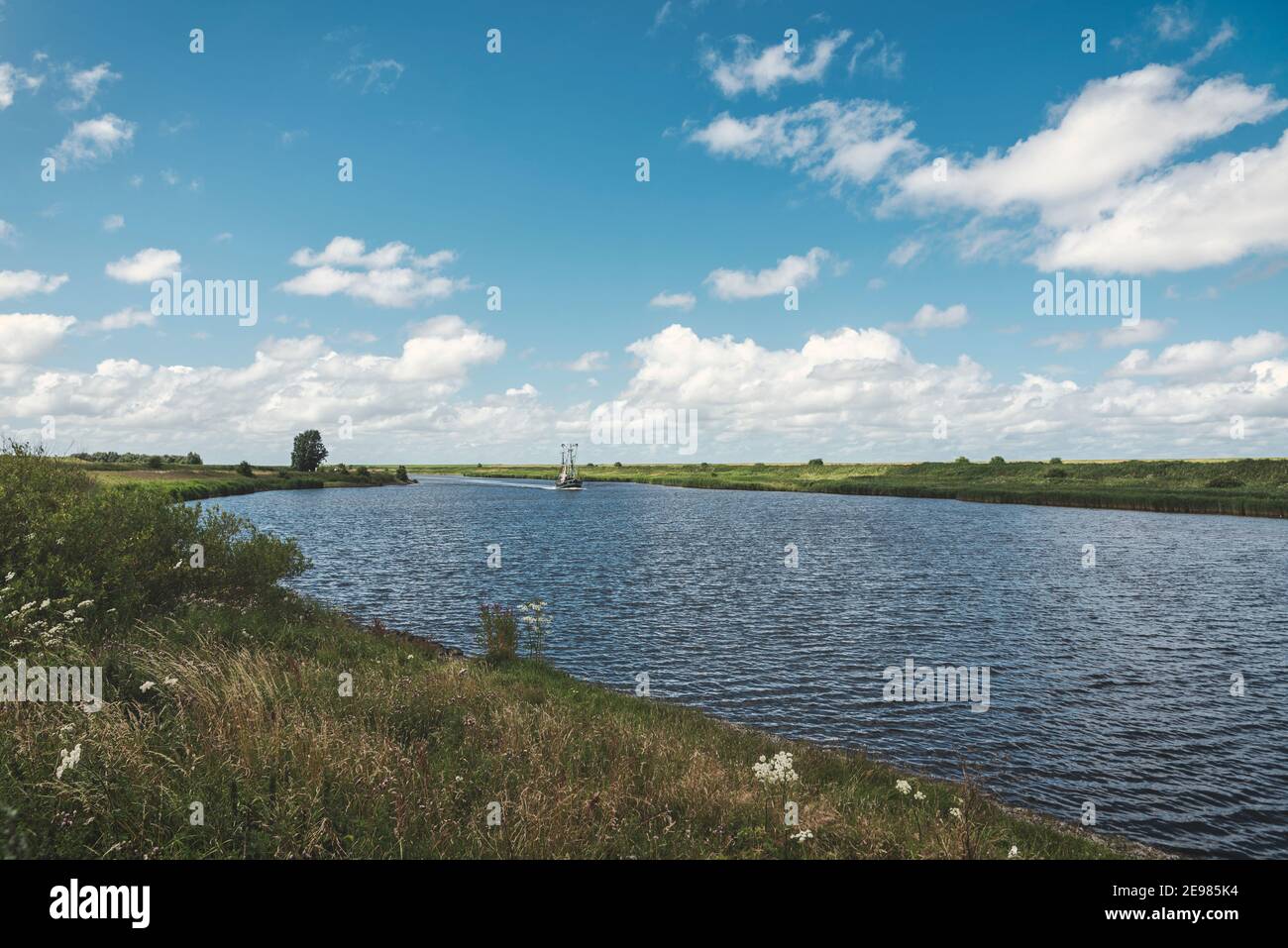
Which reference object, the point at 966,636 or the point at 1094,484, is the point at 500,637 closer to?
the point at 966,636

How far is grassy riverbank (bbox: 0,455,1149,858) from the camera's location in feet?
25.0

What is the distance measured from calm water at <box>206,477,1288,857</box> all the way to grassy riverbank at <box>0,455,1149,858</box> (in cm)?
310

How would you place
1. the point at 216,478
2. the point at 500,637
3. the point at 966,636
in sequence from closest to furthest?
1. the point at 500,637
2. the point at 966,636
3. the point at 216,478

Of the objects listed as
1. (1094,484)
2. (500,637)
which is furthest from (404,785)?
(1094,484)

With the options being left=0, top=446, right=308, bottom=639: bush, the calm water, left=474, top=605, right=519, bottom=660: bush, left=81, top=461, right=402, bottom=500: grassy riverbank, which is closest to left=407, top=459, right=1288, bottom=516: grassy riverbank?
the calm water

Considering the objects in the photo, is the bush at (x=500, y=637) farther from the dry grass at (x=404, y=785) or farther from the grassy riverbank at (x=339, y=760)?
the dry grass at (x=404, y=785)

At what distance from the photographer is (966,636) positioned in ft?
90.1

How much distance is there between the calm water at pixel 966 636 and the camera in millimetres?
15539

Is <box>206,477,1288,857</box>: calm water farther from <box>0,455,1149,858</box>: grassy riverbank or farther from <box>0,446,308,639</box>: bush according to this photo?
<box>0,446,308,639</box>: bush

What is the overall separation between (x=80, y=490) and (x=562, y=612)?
1815cm

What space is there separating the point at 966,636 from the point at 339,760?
2565cm

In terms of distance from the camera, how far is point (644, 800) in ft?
31.4
